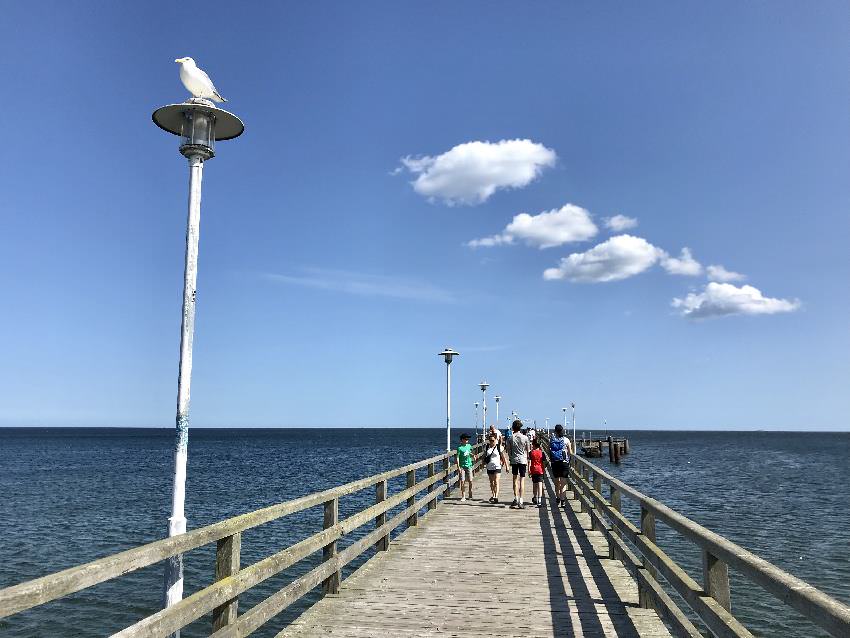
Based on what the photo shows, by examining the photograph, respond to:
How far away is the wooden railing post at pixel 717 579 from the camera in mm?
3906

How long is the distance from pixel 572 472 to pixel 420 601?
10.9 m

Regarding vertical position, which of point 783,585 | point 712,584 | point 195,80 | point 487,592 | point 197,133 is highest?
point 195,80

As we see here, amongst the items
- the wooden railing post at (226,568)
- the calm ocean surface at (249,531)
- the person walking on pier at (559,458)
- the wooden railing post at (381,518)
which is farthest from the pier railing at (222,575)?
the person walking on pier at (559,458)

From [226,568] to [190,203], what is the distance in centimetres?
289

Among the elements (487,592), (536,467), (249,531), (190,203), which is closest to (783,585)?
(487,592)

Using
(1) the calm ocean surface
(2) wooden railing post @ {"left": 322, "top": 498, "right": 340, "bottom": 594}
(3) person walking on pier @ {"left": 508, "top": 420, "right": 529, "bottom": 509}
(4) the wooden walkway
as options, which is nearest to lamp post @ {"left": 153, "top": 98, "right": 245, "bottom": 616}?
(4) the wooden walkway

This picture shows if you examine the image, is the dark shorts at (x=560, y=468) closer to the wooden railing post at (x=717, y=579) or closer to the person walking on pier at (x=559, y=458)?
the person walking on pier at (x=559, y=458)

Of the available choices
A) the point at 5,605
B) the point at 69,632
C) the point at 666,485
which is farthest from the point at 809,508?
the point at 5,605

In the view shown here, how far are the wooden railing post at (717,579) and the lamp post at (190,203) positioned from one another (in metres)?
3.70

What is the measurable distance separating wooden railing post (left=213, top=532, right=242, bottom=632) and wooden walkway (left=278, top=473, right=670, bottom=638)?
1.16 m

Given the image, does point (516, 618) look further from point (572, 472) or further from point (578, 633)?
point (572, 472)

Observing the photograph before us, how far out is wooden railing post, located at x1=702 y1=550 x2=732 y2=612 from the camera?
3906 millimetres

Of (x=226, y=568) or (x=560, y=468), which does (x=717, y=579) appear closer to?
(x=226, y=568)

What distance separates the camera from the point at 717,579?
157 inches
